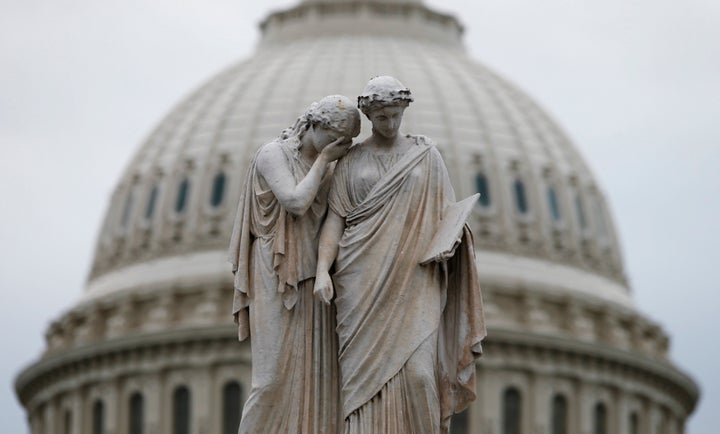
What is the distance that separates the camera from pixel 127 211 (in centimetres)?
10938

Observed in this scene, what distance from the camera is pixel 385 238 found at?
16156 millimetres

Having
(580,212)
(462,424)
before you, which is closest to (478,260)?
(462,424)

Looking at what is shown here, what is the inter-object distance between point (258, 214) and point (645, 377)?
89.4 meters

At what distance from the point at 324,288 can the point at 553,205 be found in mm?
93121

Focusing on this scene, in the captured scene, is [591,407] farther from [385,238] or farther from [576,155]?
[385,238]

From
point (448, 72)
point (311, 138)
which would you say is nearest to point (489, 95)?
point (448, 72)

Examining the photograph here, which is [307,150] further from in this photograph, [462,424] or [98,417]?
[98,417]

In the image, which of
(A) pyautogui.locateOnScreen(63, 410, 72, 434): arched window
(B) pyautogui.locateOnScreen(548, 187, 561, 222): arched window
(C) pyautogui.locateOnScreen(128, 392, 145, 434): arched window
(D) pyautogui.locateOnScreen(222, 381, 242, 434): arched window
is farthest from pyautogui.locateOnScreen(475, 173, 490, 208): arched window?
(A) pyautogui.locateOnScreen(63, 410, 72, 434): arched window

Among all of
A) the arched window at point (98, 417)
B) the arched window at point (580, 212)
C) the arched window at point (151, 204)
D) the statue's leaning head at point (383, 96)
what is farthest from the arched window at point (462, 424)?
the statue's leaning head at point (383, 96)

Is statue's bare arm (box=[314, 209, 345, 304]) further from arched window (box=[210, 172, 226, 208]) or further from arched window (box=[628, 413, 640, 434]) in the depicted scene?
arched window (box=[628, 413, 640, 434])

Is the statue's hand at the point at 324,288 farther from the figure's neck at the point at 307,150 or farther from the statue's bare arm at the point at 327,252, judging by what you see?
the figure's neck at the point at 307,150

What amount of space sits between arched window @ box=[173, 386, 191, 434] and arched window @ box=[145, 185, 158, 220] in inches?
366

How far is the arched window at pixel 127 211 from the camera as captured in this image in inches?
4284

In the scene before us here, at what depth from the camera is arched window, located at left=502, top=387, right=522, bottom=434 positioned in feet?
328
